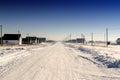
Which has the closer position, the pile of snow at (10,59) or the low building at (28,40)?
the pile of snow at (10,59)

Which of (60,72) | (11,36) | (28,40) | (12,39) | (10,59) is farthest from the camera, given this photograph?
(28,40)

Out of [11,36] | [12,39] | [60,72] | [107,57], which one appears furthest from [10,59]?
[11,36]

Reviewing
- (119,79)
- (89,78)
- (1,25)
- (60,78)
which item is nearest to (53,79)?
(60,78)

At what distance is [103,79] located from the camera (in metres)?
8.87

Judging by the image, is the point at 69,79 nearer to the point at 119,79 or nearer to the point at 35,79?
the point at 35,79

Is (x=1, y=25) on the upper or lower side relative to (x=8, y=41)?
upper

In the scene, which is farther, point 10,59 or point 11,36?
point 11,36

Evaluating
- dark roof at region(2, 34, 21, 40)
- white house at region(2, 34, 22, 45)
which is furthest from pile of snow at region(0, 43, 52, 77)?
dark roof at region(2, 34, 21, 40)

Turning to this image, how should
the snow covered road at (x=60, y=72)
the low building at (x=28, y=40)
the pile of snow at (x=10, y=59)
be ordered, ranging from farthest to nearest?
1. the low building at (x=28, y=40)
2. the pile of snow at (x=10, y=59)
3. the snow covered road at (x=60, y=72)

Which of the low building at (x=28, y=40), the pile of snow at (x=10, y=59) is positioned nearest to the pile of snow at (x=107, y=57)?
the pile of snow at (x=10, y=59)

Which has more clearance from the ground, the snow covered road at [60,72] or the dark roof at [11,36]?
the dark roof at [11,36]

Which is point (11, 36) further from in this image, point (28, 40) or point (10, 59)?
point (10, 59)

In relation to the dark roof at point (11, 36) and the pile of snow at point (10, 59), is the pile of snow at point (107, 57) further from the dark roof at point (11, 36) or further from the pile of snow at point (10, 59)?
the dark roof at point (11, 36)

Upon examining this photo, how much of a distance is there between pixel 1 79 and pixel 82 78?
412cm
